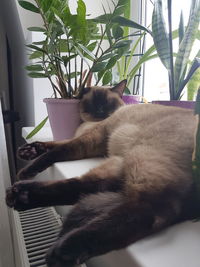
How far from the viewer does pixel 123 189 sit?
47 cm

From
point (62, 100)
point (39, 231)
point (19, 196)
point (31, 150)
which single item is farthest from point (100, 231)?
point (62, 100)

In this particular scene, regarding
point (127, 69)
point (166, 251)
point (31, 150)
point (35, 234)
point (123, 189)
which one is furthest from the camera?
point (127, 69)

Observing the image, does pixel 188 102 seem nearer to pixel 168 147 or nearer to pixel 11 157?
pixel 168 147

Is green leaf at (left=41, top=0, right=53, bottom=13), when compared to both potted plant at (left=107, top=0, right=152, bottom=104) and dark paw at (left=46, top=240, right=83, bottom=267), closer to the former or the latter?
potted plant at (left=107, top=0, right=152, bottom=104)

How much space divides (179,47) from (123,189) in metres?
0.58

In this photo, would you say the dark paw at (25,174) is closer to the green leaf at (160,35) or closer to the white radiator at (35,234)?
the white radiator at (35,234)

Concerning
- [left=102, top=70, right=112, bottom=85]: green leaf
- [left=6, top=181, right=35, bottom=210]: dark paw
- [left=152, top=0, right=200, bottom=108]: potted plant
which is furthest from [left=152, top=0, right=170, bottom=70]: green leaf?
[left=6, top=181, right=35, bottom=210]: dark paw

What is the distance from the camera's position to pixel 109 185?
0.52m

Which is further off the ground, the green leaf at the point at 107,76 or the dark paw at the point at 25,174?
the green leaf at the point at 107,76

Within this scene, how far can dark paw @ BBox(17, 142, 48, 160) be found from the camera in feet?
2.47

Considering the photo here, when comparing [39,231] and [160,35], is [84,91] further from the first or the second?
[39,231]

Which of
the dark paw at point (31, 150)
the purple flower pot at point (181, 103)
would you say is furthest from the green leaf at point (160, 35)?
the dark paw at point (31, 150)

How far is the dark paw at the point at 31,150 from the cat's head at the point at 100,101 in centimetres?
23

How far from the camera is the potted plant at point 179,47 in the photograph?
0.80 m
